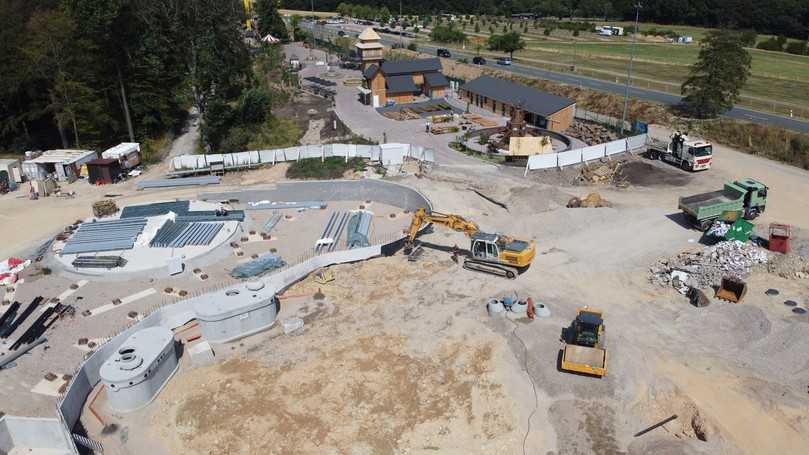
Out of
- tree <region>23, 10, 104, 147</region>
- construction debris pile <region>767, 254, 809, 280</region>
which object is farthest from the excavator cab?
tree <region>23, 10, 104, 147</region>

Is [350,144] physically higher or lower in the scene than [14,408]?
higher

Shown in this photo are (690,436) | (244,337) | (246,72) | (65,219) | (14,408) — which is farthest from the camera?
(246,72)

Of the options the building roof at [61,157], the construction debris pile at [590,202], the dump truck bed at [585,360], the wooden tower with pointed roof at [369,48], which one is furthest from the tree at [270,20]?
the dump truck bed at [585,360]

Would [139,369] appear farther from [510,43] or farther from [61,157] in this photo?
[510,43]

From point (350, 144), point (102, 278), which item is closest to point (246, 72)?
point (350, 144)

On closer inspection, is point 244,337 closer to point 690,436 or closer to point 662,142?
point 690,436

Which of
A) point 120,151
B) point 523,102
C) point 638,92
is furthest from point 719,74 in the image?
point 120,151

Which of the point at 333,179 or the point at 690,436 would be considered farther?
the point at 333,179

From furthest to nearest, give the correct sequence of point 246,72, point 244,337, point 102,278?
point 246,72 → point 102,278 → point 244,337
